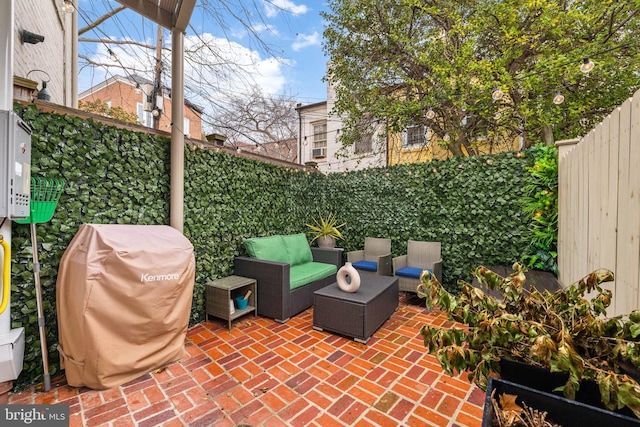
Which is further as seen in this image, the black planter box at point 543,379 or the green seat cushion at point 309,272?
the green seat cushion at point 309,272

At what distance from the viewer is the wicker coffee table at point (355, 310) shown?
115 inches

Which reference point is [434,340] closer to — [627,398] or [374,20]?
[627,398]

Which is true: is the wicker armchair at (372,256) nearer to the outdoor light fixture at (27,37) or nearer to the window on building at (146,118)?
the window on building at (146,118)

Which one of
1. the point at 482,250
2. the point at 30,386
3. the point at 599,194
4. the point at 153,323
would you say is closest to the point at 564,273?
the point at 482,250

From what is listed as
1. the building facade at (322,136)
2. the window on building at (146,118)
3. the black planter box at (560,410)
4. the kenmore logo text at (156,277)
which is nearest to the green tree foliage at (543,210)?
the black planter box at (560,410)

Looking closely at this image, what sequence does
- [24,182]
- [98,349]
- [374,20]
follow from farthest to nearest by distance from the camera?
[374,20], [98,349], [24,182]

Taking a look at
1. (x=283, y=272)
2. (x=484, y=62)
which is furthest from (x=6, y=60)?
(x=484, y=62)

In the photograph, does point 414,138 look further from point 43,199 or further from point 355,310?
point 43,199

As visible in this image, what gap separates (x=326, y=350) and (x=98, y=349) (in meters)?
1.98

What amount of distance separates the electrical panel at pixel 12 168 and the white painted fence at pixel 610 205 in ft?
12.1

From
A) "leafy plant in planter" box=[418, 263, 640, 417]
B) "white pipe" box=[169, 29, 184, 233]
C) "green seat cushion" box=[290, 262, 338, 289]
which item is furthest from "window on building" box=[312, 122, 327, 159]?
"leafy plant in planter" box=[418, 263, 640, 417]

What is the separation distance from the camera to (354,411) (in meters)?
1.98

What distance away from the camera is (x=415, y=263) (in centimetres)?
445

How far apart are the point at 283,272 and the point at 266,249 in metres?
0.65
